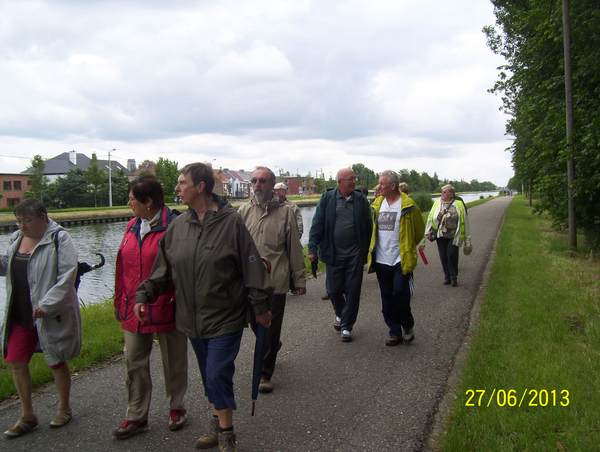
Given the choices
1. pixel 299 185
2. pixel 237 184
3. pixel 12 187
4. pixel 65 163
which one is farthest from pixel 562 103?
pixel 299 185

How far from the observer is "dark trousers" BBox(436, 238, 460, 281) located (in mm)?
8625

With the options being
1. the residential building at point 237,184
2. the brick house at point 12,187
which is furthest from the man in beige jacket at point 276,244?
the residential building at point 237,184

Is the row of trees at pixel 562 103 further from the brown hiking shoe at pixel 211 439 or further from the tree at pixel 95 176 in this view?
the tree at pixel 95 176

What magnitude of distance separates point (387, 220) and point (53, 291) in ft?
11.7

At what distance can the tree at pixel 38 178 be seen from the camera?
193ft

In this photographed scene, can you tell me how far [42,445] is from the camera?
3.34 metres

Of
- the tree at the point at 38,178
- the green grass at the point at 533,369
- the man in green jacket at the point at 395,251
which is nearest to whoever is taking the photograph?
the green grass at the point at 533,369

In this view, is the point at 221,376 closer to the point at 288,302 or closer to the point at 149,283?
the point at 149,283

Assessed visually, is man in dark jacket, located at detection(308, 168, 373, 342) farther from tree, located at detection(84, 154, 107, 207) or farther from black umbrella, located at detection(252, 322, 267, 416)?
tree, located at detection(84, 154, 107, 207)

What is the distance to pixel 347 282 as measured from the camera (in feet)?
17.9

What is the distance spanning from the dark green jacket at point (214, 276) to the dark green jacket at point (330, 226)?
7.77ft

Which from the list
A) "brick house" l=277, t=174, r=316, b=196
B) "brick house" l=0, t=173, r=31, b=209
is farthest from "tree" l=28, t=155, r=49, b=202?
"brick house" l=277, t=174, r=316, b=196

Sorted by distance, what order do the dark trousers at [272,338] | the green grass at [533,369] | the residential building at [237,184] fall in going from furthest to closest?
the residential building at [237,184] < the dark trousers at [272,338] < the green grass at [533,369]

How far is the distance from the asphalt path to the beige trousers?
208 mm
